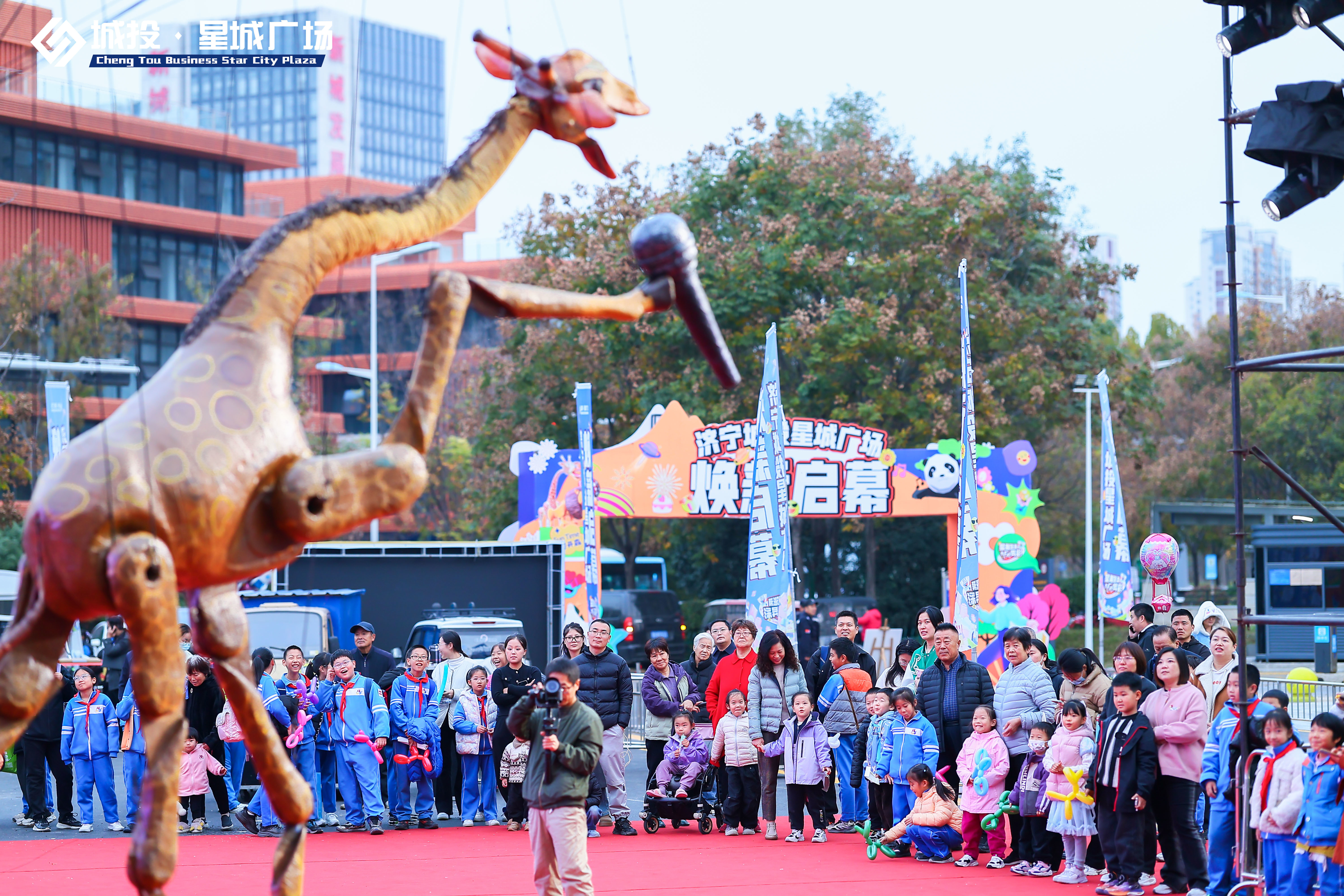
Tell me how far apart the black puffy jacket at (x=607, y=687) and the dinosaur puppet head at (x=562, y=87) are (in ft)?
18.9

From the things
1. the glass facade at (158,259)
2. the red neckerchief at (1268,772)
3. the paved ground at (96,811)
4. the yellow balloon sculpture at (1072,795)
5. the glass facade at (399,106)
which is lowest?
the paved ground at (96,811)

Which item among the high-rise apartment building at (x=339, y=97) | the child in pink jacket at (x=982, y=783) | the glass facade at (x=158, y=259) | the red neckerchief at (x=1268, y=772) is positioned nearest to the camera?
the high-rise apartment building at (x=339, y=97)

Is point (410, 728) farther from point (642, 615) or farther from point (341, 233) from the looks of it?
point (642, 615)

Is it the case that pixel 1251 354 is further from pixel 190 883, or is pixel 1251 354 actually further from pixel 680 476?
pixel 190 883

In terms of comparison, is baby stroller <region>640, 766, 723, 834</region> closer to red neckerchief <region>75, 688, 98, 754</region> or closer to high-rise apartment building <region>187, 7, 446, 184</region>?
red neckerchief <region>75, 688, 98, 754</region>

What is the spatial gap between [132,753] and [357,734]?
178 centimetres

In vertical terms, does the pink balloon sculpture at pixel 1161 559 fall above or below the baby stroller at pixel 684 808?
above

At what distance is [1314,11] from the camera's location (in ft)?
23.4

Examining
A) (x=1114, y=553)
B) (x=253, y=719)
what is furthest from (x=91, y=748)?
(x=1114, y=553)

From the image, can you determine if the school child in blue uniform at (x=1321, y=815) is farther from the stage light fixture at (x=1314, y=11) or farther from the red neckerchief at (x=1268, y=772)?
the stage light fixture at (x=1314, y=11)

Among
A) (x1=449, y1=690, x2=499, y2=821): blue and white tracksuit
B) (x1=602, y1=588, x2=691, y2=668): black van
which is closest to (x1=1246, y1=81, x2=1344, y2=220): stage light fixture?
(x1=449, y1=690, x2=499, y2=821): blue and white tracksuit

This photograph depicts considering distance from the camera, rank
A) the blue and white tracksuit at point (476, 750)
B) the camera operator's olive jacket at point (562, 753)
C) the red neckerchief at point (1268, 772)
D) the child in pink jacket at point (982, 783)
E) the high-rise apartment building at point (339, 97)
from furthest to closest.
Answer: the blue and white tracksuit at point (476, 750) → the child in pink jacket at point (982, 783) → the red neckerchief at point (1268, 772) → the camera operator's olive jacket at point (562, 753) → the high-rise apartment building at point (339, 97)

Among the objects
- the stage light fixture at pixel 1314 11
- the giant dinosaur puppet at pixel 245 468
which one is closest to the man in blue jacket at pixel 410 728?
the giant dinosaur puppet at pixel 245 468

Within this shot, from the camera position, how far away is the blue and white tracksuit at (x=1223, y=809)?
8.03 metres
